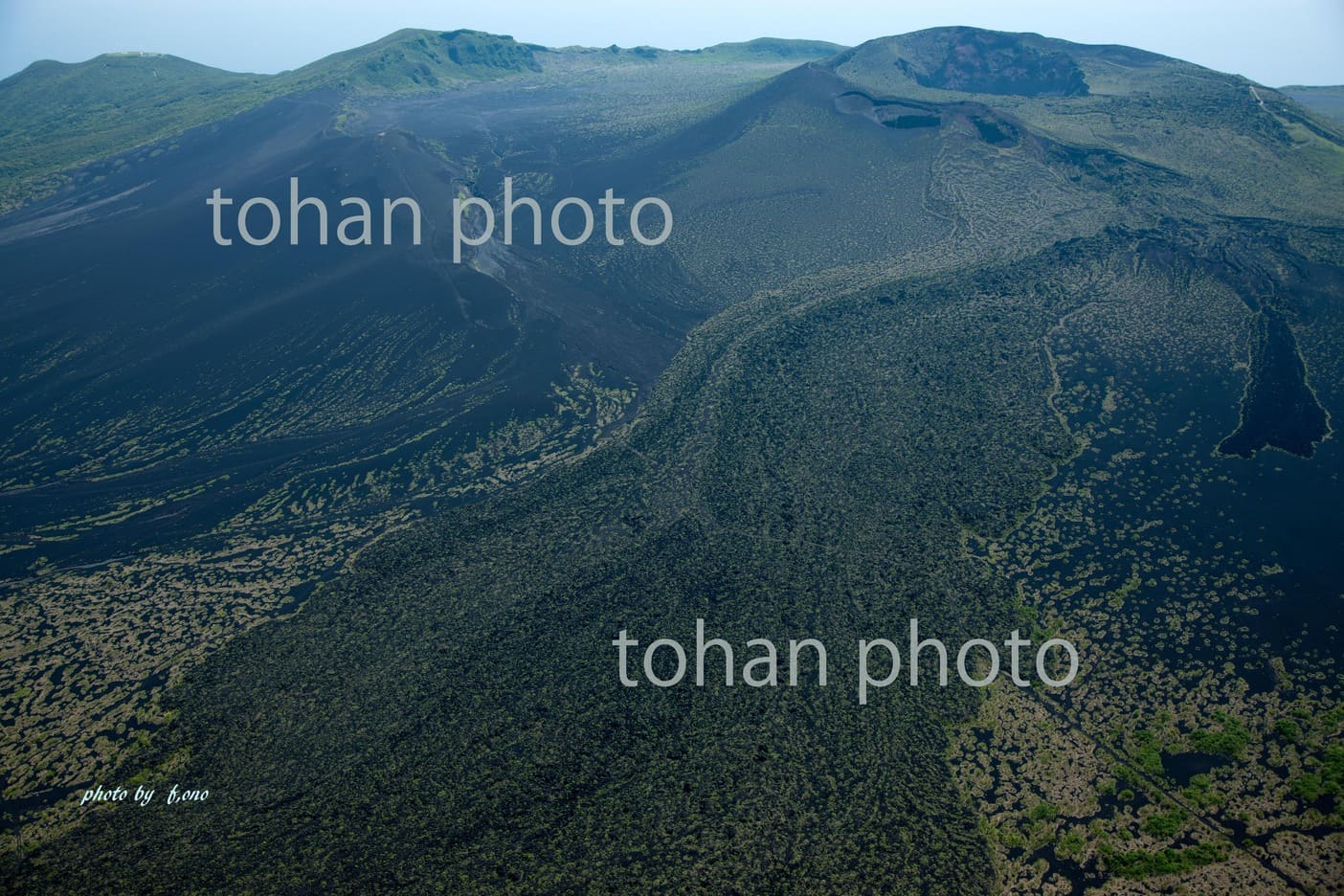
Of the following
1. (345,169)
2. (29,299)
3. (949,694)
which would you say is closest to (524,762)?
(949,694)

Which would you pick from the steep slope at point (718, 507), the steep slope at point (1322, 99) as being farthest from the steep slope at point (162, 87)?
the steep slope at point (1322, 99)

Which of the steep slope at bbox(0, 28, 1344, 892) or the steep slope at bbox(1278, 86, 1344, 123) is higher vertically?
the steep slope at bbox(1278, 86, 1344, 123)

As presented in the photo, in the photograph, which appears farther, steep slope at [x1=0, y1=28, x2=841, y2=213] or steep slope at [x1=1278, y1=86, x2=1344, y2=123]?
steep slope at [x1=1278, y1=86, x2=1344, y2=123]

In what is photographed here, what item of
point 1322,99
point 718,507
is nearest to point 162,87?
point 718,507

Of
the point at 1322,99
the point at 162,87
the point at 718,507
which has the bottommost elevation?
the point at 718,507

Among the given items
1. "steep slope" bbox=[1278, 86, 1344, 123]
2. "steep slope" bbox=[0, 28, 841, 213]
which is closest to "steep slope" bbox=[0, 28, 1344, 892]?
"steep slope" bbox=[0, 28, 841, 213]

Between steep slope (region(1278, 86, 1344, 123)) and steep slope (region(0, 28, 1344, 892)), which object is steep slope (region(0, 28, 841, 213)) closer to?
steep slope (region(0, 28, 1344, 892))

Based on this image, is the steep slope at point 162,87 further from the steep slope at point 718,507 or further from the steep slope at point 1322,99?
the steep slope at point 1322,99

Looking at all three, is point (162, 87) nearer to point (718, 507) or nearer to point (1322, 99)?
point (718, 507)

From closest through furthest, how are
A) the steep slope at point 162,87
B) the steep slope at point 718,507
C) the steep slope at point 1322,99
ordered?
1. the steep slope at point 718,507
2. the steep slope at point 162,87
3. the steep slope at point 1322,99

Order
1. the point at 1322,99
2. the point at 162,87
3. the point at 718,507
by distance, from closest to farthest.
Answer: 1. the point at 718,507
2. the point at 162,87
3. the point at 1322,99

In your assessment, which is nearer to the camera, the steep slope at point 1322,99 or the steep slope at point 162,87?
the steep slope at point 162,87

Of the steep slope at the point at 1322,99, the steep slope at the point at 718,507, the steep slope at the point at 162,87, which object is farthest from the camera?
the steep slope at the point at 1322,99
